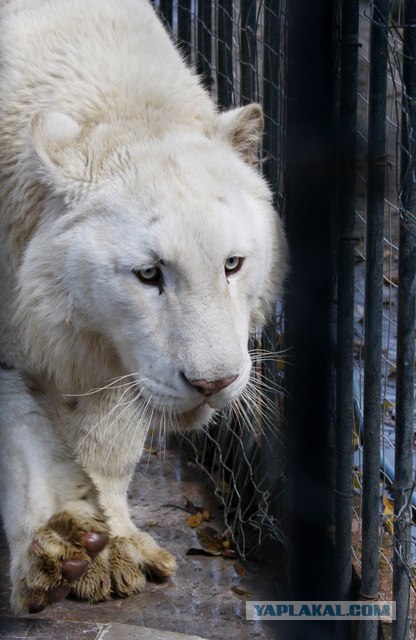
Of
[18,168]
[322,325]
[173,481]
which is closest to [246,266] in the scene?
[18,168]

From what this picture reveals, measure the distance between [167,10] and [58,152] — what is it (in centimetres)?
309

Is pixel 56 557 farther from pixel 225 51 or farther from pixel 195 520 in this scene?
pixel 225 51

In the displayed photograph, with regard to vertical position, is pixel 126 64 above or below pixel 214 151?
above

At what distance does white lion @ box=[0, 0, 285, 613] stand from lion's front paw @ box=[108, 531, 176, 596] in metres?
0.03

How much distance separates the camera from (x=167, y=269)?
9.73 ft

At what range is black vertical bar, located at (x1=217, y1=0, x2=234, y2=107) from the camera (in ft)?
15.4

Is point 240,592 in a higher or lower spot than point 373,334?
lower

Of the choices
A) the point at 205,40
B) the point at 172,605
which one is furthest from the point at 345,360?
the point at 205,40

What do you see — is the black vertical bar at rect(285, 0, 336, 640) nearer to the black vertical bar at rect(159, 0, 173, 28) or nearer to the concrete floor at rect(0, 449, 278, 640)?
the concrete floor at rect(0, 449, 278, 640)

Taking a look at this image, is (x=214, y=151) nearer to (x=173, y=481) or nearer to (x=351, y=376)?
(x=351, y=376)

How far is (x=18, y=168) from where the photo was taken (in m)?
3.37

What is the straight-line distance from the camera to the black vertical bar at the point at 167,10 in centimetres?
596

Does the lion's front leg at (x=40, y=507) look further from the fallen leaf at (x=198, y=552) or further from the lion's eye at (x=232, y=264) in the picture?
the fallen leaf at (x=198, y=552)

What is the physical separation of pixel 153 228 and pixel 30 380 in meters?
0.91
